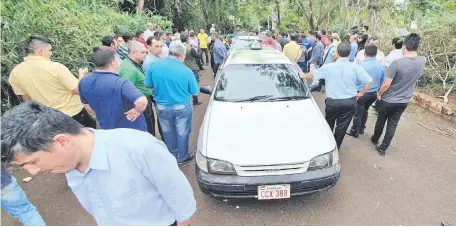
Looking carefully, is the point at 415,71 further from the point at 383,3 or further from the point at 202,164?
the point at 383,3

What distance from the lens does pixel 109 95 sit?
8.78 feet

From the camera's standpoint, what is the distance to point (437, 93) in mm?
6590

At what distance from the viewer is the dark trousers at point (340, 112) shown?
148 inches

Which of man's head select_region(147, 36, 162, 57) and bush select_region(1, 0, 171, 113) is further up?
bush select_region(1, 0, 171, 113)

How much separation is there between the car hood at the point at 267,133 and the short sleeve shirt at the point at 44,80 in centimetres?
170

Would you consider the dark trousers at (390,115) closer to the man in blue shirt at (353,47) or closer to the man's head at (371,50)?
the man's head at (371,50)

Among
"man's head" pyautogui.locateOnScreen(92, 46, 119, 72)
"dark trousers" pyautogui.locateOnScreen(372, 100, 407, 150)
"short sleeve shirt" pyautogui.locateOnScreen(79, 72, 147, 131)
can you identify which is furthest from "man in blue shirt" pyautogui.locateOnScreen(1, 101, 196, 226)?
"dark trousers" pyautogui.locateOnScreen(372, 100, 407, 150)

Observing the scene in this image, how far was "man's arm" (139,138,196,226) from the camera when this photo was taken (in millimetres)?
1199

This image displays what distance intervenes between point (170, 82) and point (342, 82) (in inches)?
89.9

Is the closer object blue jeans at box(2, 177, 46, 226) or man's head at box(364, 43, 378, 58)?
blue jeans at box(2, 177, 46, 226)

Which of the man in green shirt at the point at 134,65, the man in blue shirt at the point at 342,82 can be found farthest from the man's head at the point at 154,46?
the man in blue shirt at the point at 342,82

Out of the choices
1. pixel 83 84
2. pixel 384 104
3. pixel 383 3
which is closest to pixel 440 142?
pixel 384 104

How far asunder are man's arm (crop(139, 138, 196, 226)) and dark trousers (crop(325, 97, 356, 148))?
118 inches

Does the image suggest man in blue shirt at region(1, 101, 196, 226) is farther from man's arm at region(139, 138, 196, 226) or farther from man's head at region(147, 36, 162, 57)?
man's head at region(147, 36, 162, 57)
